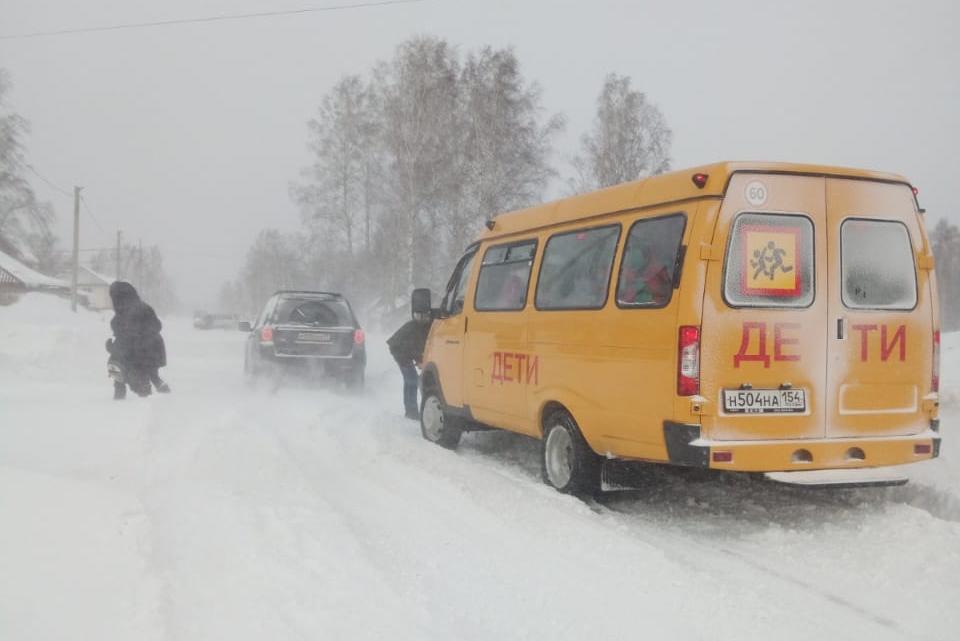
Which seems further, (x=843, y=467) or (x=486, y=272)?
(x=486, y=272)

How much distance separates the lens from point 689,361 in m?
5.13

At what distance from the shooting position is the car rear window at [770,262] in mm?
5227

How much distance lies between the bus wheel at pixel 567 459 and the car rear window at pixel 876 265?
2116 millimetres

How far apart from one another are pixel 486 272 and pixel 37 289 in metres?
57.5

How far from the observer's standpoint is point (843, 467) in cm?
543

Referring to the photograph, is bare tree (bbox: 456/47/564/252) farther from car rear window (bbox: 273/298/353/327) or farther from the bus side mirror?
the bus side mirror

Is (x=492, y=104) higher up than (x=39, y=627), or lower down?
higher up

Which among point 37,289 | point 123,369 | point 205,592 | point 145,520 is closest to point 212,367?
point 123,369

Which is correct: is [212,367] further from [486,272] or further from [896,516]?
[896,516]

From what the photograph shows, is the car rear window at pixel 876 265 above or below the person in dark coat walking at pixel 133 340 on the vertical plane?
above

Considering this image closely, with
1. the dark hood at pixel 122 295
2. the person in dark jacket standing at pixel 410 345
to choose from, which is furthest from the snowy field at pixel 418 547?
the dark hood at pixel 122 295

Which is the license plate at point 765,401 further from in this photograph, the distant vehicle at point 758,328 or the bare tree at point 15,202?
the bare tree at point 15,202

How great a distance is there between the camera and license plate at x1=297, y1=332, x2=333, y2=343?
44.3ft

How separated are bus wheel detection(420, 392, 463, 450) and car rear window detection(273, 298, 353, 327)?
15.3 feet
